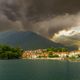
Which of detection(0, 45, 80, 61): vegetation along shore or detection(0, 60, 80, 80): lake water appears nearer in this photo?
detection(0, 60, 80, 80): lake water

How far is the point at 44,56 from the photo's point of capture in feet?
519

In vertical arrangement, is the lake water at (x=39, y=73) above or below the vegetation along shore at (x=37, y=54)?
below

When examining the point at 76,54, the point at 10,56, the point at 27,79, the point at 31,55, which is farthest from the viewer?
the point at 31,55

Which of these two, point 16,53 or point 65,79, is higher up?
point 16,53

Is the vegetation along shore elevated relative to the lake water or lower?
elevated

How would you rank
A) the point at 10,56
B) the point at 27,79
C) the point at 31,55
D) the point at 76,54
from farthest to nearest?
1. the point at 31,55
2. the point at 76,54
3. the point at 10,56
4. the point at 27,79

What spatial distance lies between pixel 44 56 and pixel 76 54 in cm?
1648

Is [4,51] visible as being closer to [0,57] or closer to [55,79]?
[0,57]

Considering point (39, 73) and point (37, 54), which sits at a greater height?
point (37, 54)

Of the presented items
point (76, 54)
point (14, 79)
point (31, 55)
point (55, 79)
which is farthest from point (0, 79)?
point (31, 55)

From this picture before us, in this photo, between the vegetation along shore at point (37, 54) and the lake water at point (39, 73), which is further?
the vegetation along shore at point (37, 54)

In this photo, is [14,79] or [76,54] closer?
[14,79]

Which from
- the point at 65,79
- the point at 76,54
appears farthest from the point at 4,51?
the point at 65,79

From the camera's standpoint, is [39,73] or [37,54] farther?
[37,54]
